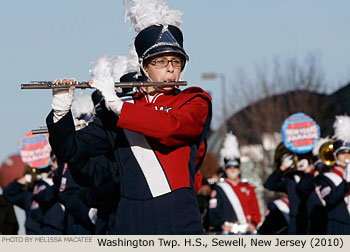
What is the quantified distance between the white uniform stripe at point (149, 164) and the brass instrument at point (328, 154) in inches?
307

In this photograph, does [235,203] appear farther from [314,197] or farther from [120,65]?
[120,65]

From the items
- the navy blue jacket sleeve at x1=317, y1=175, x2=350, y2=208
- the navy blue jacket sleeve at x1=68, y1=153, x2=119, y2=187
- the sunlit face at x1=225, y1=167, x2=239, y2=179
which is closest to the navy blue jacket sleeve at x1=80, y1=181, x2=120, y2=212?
the navy blue jacket sleeve at x1=68, y1=153, x2=119, y2=187

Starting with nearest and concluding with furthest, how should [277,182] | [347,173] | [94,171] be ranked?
[94,171] → [347,173] → [277,182]

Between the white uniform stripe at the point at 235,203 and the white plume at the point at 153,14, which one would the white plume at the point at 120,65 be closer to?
the white plume at the point at 153,14

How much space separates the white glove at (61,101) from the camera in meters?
5.63

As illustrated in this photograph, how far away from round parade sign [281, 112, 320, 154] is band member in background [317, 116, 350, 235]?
0.98 metres

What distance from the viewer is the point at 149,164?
568cm

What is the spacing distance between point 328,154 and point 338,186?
1.07 m

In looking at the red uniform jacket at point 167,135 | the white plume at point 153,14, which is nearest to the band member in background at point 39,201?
the white plume at point 153,14

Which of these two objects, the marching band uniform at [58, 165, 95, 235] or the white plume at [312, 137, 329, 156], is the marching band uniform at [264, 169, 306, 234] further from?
the marching band uniform at [58, 165, 95, 235]

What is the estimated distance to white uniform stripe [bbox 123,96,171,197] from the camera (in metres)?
5.64

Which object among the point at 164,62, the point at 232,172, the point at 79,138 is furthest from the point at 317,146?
the point at 79,138

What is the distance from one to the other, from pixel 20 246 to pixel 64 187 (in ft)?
17.7

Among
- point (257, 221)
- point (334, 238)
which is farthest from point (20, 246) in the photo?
point (257, 221)
